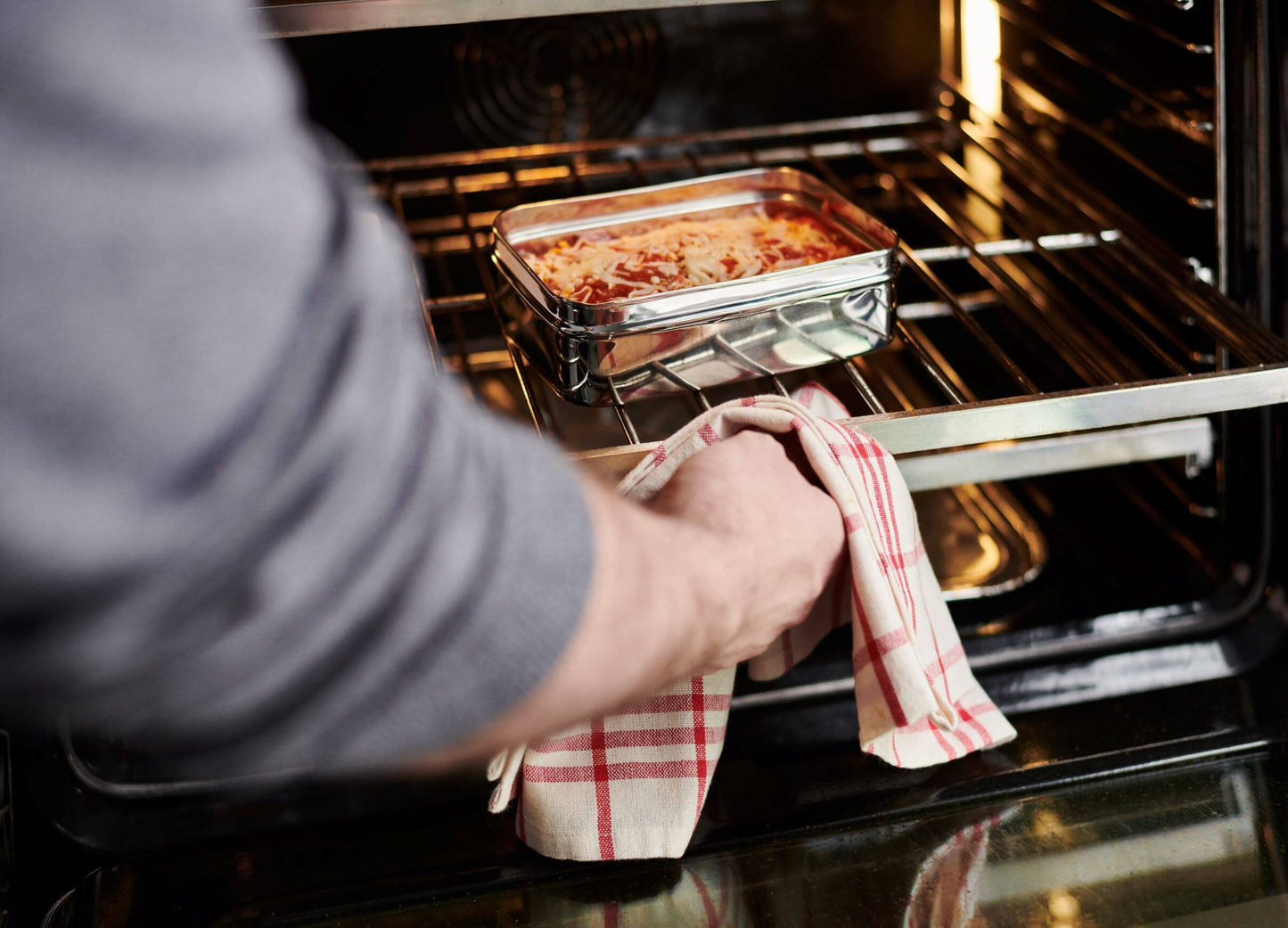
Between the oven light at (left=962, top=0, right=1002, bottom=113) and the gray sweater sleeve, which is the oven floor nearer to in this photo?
the gray sweater sleeve

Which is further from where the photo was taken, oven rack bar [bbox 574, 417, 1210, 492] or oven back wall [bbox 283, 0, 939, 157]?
oven back wall [bbox 283, 0, 939, 157]

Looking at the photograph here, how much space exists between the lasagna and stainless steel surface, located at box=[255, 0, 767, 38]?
197 millimetres

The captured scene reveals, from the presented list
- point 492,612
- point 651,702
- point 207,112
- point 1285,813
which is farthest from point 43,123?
point 1285,813

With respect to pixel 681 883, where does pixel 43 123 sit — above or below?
above

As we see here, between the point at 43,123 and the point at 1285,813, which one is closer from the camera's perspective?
the point at 43,123

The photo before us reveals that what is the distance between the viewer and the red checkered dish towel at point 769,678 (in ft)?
2.31

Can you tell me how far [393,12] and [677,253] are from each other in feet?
0.95

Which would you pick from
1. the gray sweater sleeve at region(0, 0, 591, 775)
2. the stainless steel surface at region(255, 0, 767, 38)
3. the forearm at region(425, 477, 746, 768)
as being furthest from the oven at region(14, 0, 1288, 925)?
the gray sweater sleeve at region(0, 0, 591, 775)

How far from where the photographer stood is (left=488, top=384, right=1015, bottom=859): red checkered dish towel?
2.31 ft

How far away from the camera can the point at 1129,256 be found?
3.20 feet

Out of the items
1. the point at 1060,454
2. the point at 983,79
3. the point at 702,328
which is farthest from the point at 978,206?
the point at 702,328

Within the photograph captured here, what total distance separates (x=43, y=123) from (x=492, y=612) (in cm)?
20

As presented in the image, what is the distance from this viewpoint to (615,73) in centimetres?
114

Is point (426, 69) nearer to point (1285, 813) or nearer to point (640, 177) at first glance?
point (640, 177)
